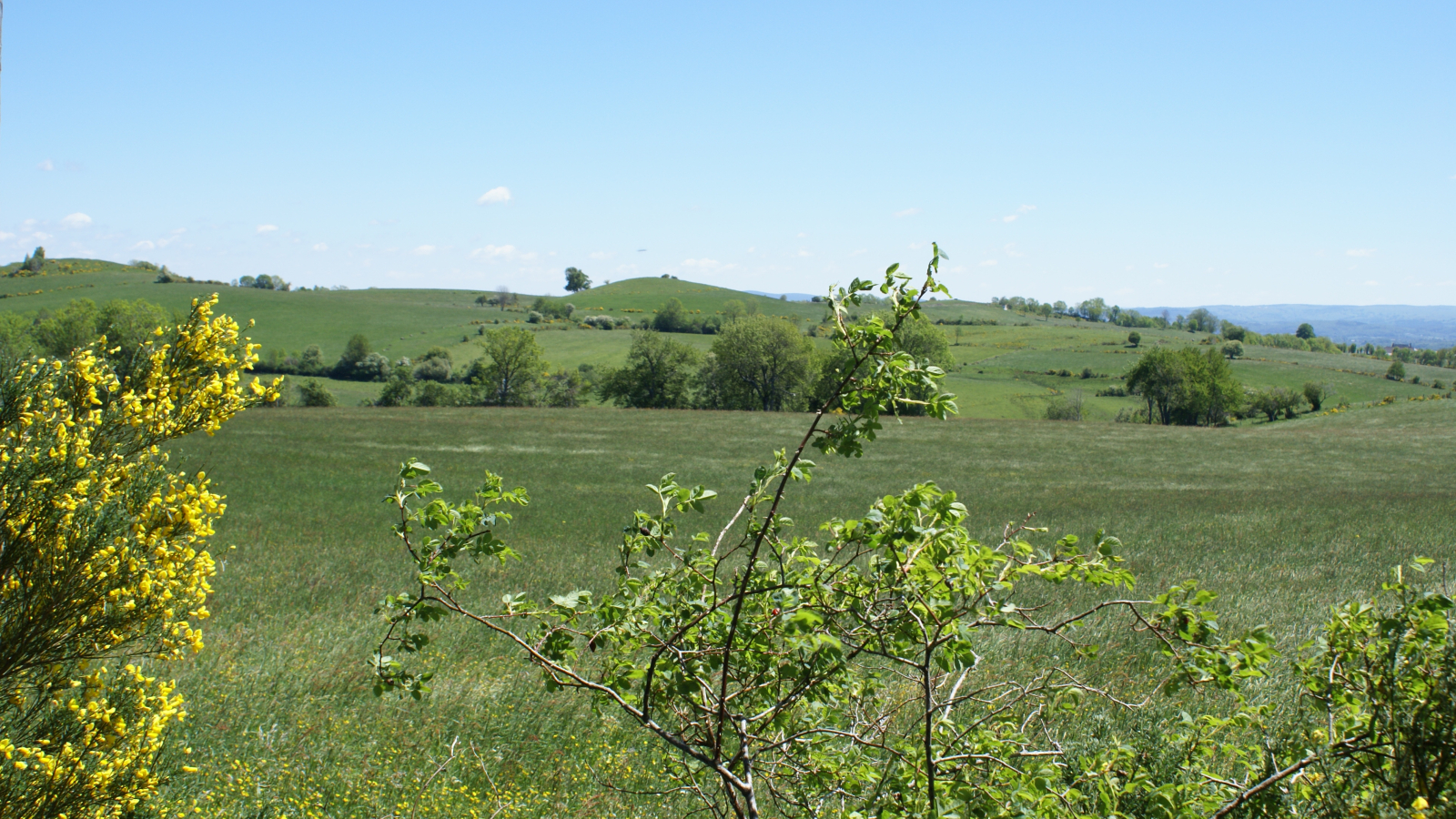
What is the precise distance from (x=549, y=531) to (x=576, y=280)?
177876mm

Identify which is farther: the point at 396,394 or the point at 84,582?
the point at 396,394

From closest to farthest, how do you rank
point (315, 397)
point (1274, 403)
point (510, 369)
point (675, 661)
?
point (675, 661) → point (315, 397) → point (1274, 403) → point (510, 369)

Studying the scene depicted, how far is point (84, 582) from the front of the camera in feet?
10.1

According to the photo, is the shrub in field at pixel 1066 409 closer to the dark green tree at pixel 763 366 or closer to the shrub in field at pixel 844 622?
the dark green tree at pixel 763 366

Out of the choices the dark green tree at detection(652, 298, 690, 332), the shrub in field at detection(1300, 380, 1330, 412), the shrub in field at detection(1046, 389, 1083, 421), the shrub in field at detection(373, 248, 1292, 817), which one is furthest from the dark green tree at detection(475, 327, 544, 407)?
the shrub in field at detection(373, 248, 1292, 817)

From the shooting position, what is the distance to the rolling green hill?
8212 centimetres

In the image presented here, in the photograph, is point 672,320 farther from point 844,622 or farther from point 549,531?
point 844,622

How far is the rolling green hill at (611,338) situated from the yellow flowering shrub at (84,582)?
6958 centimetres

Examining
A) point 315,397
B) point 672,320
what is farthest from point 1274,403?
point 315,397

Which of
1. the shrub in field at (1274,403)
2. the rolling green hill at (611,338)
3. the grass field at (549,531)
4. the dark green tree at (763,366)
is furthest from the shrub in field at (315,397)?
the shrub in field at (1274,403)

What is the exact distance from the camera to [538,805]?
459cm

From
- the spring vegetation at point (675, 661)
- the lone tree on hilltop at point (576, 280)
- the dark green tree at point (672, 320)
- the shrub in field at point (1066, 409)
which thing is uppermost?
the lone tree on hilltop at point (576, 280)

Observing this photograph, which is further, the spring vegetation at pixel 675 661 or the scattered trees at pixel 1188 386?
the scattered trees at pixel 1188 386

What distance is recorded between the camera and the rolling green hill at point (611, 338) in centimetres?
8212
